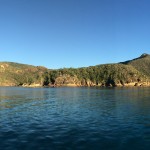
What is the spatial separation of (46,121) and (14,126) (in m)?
7.42

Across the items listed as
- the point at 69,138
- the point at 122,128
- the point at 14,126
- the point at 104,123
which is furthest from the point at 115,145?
the point at 14,126

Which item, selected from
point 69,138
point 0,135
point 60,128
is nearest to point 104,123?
point 60,128

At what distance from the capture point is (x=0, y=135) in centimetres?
3816

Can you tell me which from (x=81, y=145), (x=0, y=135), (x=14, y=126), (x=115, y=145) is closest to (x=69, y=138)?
(x=81, y=145)

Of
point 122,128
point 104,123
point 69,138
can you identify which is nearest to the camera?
point 69,138

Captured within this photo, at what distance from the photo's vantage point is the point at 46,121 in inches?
2000

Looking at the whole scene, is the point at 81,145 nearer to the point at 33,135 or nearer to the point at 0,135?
the point at 33,135

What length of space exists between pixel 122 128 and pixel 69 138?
439 inches

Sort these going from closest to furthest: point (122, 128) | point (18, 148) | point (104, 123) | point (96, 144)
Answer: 1. point (18, 148)
2. point (96, 144)
3. point (122, 128)
4. point (104, 123)

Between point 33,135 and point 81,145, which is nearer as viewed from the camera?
point 81,145

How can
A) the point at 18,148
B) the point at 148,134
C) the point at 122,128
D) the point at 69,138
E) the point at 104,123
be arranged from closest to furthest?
the point at 18,148 → the point at 69,138 → the point at 148,134 → the point at 122,128 → the point at 104,123

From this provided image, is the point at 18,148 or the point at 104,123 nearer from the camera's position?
the point at 18,148

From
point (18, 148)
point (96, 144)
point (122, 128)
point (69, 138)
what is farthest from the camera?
point (122, 128)

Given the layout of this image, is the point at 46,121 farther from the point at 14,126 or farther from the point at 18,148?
the point at 18,148
